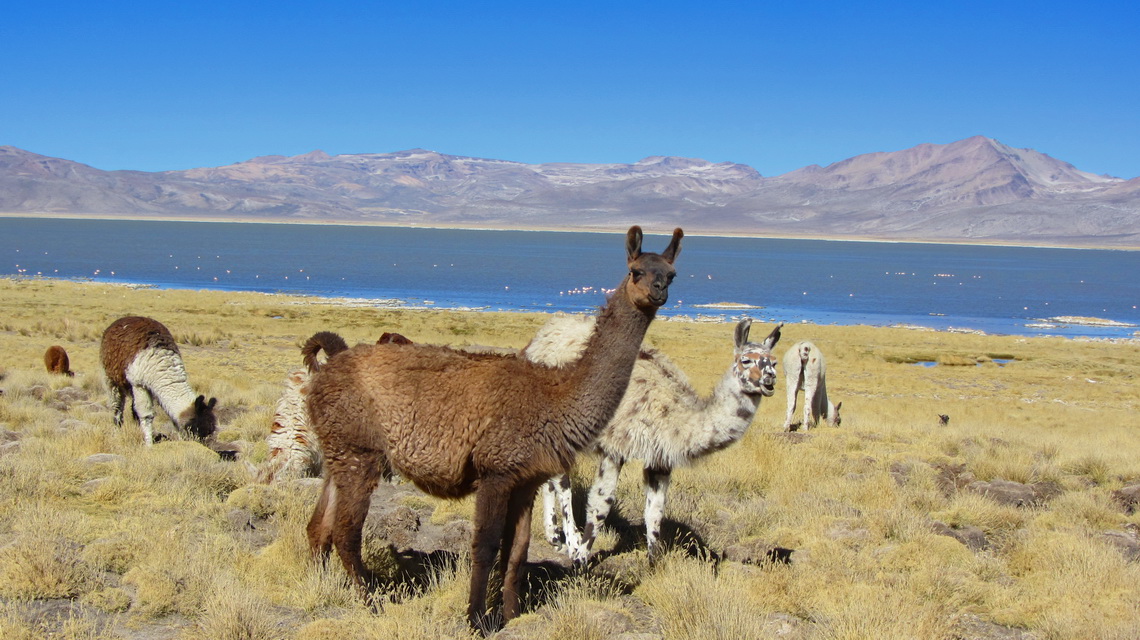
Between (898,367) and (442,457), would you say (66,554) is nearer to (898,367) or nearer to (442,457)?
(442,457)

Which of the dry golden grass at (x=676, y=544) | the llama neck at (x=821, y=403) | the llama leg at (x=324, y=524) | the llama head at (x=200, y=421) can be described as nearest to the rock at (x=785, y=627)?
the dry golden grass at (x=676, y=544)

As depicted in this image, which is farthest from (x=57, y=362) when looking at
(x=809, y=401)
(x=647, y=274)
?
(x=647, y=274)

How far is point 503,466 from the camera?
5.14 m

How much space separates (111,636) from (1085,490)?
952cm

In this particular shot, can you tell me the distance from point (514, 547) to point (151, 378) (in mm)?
6189

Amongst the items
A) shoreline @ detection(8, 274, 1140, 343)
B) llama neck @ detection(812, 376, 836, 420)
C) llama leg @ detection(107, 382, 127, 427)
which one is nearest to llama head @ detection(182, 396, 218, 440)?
llama leg @ detection(107, 382, 127, 427)

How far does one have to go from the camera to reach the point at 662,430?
688cm

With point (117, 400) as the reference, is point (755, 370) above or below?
above

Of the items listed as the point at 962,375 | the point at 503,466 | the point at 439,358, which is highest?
the point at 439,358

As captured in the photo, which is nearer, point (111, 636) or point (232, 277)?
point (111, 636)

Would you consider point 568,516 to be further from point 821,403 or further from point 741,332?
point 821,403

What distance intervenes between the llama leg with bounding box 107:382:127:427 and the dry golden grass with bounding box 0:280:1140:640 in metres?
0.51

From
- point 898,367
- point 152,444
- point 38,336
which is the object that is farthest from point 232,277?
point 152,444

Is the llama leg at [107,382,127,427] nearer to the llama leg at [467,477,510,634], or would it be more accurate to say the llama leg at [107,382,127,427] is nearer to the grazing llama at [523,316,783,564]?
the grazing llama at [523,316,783,564]
